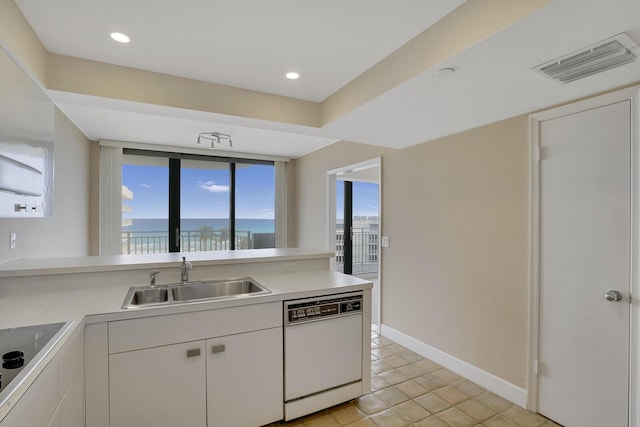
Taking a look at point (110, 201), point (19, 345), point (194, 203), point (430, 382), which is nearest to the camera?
point (19, 345)

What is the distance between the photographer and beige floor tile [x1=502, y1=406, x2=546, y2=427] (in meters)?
2.16

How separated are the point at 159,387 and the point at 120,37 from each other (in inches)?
83.1

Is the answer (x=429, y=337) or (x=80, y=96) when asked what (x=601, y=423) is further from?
(x=80, y=96)

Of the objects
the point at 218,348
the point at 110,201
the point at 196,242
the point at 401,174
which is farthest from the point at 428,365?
the point at 110,201

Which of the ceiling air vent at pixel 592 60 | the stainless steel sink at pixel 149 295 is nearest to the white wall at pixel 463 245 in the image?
the ceiling air vent at pixel 592 60

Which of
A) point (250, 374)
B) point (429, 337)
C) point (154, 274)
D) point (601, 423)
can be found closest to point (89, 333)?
point (154, 274)

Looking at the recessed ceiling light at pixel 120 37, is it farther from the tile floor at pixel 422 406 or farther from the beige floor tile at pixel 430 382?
the beige floor tile at pixel 430 382

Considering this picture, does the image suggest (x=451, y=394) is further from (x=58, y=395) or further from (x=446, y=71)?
(x=58, y=395)

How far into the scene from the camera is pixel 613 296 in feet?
6.23

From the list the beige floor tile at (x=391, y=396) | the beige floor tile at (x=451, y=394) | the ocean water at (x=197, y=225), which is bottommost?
the beige floor tile at (x=451, y=394)

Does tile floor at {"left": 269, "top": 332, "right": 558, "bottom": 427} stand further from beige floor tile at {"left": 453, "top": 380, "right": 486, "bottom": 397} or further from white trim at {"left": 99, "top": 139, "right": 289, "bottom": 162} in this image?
Answer: white trim at {"left": 99, "top": 139, "right": 289, "bottom": 162}

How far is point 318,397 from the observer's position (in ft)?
7.04

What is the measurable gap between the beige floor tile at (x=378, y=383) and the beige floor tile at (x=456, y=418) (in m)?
0.50

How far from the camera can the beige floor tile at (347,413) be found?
2.15 m
